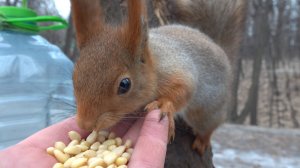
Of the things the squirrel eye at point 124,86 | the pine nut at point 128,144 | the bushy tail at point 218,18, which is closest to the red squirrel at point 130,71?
the squirrel eye at point 124,86

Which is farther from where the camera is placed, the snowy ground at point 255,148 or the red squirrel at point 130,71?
the snowy ground at point 255,148

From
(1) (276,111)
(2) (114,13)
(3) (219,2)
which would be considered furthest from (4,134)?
(1) (276,111)

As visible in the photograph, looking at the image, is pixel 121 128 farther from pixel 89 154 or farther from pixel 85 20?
pixel 85 20

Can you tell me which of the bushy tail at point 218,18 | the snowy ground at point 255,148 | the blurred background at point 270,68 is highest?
the bushy tail at point 218,18

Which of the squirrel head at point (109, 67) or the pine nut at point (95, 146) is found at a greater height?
the squirrel head at point (109, 67)

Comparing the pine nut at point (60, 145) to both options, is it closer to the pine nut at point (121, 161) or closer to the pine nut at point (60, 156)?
the pine nut at point (60, 156)

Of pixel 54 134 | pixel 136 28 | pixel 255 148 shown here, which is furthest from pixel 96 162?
pixel 255 148

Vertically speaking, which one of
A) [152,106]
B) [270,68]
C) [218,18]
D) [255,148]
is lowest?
[255,148]
